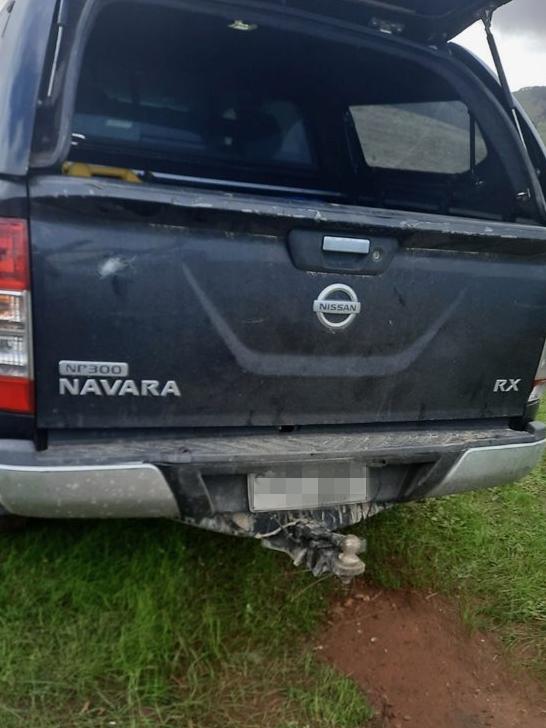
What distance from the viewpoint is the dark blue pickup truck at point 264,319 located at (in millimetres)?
1946

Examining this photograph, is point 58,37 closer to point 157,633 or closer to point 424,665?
point 157,633

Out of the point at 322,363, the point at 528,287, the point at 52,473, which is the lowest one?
the point at 52,473

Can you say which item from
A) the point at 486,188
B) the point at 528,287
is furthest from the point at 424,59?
the point at 528,287

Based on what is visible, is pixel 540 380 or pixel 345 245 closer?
pixel 345 245

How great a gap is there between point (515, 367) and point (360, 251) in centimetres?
82

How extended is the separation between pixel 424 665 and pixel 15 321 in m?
1.85

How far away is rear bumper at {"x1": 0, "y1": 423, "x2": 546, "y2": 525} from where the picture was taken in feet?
6.54

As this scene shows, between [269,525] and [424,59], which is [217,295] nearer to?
[269,525]

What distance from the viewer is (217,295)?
209 cm

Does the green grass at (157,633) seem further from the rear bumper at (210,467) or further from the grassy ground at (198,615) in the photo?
the rear bumper at (210,467)

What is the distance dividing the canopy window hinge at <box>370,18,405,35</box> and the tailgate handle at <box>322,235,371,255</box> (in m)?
1.15

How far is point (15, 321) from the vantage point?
1.89m

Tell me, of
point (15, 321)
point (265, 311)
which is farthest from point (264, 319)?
point (15, 321)

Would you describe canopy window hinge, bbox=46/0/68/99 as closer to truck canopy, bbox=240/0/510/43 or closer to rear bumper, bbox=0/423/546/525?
truck canopy, bbox=240/0/510/43
